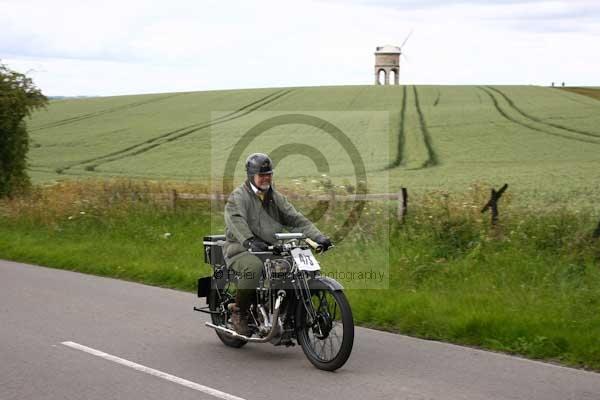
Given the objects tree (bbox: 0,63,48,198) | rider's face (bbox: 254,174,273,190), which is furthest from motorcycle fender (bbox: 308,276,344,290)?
tree (bbox: 0,63,48,198)

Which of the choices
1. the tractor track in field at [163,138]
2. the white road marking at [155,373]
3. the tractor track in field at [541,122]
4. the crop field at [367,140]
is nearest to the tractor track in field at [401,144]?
the crop field at [367,140]

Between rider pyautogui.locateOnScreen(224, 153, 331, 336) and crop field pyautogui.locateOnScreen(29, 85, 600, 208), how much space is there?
794 cm

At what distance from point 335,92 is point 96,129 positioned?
19.5 metres

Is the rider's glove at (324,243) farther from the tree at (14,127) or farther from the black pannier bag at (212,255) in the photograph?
the tree at (14,127)

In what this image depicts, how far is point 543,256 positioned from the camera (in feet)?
36.0

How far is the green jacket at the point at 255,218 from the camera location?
7.35 metres

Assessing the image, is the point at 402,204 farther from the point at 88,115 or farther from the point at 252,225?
the point at 88,115

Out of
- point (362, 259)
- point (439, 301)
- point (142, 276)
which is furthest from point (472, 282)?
point (142, 276)

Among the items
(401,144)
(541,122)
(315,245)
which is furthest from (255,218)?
(541,122)

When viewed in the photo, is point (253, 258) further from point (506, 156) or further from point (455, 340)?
point (506, 156)

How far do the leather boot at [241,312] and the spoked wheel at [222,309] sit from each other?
205 mm

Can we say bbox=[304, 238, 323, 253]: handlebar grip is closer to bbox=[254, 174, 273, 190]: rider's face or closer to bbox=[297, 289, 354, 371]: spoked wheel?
bbox=[297, 289, 354, 371]: spoked wheel

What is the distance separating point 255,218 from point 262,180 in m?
0.38

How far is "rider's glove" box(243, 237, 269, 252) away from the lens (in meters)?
7.18
